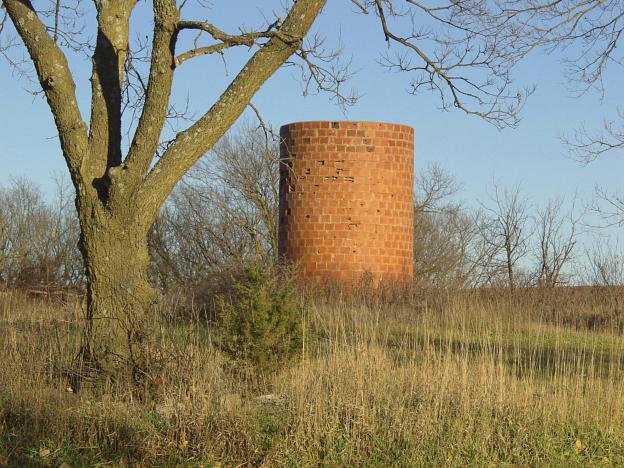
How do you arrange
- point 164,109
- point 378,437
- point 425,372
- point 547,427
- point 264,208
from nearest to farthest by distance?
1. point 378,437
2. point 547,427
3. point 425,372
4. point 164,109
5. point 264,208

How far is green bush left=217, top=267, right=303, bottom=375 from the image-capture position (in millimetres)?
10227

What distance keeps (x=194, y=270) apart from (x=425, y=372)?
57.5 ft

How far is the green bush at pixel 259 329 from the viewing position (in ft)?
33.6

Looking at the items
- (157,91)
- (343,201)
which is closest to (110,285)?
(157,91)

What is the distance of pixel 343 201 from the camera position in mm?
19172

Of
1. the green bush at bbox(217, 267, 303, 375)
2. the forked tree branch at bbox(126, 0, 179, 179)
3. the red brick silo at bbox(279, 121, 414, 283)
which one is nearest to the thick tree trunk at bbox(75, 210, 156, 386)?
the forked tree branch at bbox(126, 0, 179, 179)

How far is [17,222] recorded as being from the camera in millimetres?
28766

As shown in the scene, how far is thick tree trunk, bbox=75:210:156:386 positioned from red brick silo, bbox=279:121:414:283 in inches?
369

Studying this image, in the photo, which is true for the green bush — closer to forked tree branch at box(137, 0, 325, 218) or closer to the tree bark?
the tree bark

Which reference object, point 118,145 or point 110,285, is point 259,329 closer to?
point 110,285

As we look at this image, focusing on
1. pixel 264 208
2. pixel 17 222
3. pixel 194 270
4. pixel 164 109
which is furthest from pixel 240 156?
pixel 164 109

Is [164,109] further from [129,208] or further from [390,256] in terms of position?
[390,256]

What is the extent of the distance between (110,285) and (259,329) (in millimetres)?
1662

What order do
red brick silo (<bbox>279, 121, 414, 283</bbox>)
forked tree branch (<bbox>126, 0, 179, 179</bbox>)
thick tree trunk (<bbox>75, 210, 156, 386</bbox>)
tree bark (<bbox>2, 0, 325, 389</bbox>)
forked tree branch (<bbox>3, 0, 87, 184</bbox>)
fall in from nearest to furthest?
thick tree trunk (<bbox>75, 210, 156, 386</bbox>)
tree bark (<bbox>2, 0, 325, 389</bbox>)
forked tree branch (<bbox>126, 0, 179, 179</bbox>)
forked tree branch (<bbox>3, 0, 87, 184</bbox>)
red brick silo (<bbox>279, 121, 414, 283</bbox>)
